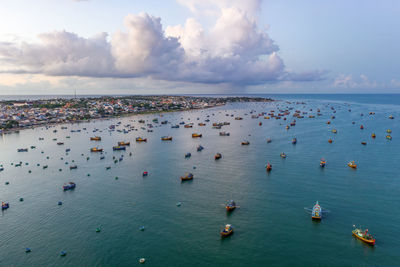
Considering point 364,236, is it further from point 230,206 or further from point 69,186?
point 69,186

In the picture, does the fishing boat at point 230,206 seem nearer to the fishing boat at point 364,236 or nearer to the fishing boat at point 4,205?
the fishing boat at point 364,236

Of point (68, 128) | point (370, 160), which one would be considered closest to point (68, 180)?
point (370, 160)

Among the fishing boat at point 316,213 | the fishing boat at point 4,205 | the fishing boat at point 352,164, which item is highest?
the fishing boat at point 352,164

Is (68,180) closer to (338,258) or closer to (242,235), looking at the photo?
(242,235)

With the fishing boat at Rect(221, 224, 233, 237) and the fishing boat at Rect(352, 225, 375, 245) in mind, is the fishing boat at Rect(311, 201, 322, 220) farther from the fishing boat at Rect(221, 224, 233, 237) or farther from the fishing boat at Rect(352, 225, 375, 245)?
the fishing boat at Rect(221, 224, 233, 237)

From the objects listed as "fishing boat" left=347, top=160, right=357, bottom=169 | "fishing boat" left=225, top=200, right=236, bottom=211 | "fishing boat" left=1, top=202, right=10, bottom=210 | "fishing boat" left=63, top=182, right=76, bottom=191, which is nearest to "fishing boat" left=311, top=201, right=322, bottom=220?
"fishing boat" left=225, top=200, right=236, bottom=211

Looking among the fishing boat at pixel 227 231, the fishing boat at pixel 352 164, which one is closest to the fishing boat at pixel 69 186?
the fishing boat at pixel 227 231
